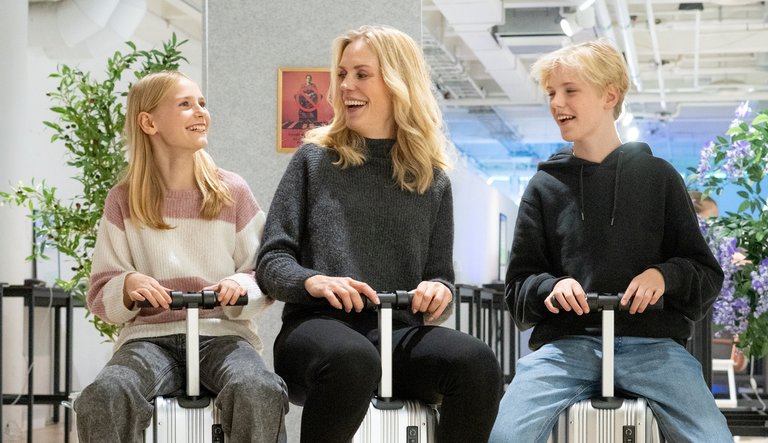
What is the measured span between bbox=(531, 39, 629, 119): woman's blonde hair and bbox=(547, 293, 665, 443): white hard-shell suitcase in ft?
1.93

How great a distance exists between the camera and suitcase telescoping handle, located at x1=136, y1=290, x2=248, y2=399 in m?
2.07

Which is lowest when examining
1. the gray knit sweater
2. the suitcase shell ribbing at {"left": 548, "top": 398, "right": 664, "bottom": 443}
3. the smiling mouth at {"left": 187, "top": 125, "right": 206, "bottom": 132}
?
the suitcase shell ribbing at {"left": 548, "top": 398, "right": 664, "bottom": 443}

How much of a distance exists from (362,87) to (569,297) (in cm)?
70

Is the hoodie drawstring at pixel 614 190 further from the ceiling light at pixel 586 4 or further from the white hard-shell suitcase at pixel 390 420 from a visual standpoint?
the ceiling light at pixel 586 4

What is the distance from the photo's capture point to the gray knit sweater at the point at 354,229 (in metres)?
2.28

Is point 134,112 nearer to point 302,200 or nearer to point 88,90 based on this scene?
point 302,200

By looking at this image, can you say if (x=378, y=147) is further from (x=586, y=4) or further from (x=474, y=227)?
(x=474, y=227)

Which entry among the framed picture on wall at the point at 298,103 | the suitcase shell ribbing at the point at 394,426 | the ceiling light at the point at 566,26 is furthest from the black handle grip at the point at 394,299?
the ceiling light at the point at 566,26

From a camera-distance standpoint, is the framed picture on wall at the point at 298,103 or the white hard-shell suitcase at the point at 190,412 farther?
the framed picture on wall at the point at 298,103

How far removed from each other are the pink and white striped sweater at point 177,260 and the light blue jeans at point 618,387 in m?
0.63

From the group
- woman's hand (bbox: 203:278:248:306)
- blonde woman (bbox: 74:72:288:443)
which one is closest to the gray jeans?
blonde woman (bbox: 74:72:288:443)

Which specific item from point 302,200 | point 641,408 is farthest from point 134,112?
point 641,408

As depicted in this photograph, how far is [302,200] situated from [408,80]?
0.39 m

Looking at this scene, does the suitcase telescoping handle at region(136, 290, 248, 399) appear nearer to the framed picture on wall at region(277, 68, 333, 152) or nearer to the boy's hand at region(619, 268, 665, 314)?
the boy's hand at region(619, 268, 665, 314)
